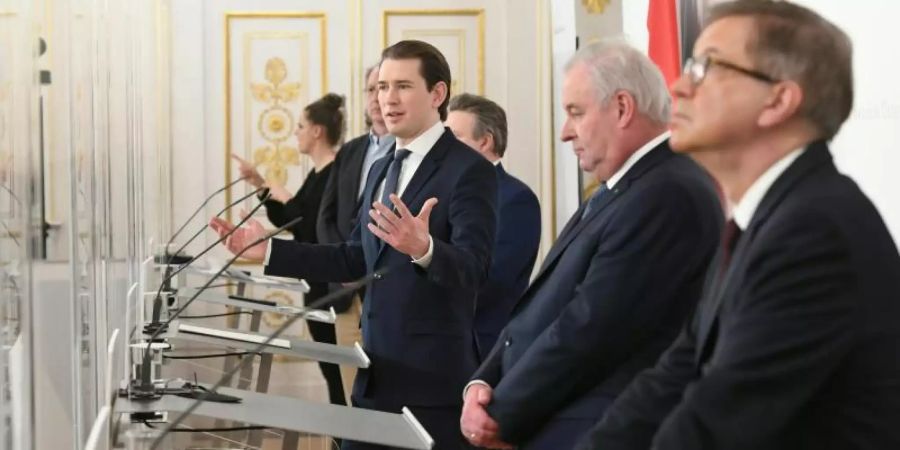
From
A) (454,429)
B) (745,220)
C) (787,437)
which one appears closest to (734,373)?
(787,437)

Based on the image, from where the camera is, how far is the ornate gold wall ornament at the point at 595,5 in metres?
6.07

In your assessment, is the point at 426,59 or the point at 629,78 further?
the point at 426,59

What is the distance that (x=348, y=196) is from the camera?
539 centimetres

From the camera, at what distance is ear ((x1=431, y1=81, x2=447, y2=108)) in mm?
3561

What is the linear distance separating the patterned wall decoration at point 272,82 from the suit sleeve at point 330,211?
233cm

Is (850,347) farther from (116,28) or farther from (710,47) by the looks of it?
(116,28)

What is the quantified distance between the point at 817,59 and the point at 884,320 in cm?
34

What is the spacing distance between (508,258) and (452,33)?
403cm

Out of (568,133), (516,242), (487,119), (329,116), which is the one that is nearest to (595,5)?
(329,116)

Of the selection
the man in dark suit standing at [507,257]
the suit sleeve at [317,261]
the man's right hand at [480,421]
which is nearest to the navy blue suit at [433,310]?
the suit sleeve at [317,261]

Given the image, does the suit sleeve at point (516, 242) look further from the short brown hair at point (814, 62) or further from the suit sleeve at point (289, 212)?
the short brown hair at point (814, 62)

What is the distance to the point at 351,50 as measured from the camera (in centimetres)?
795

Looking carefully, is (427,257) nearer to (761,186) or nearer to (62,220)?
(62,220)

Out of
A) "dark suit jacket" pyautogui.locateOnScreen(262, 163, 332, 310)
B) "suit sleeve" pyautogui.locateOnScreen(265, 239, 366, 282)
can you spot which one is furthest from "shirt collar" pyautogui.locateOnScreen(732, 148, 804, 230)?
"dark suit jacket" pyautogui.locateOnScreen(262, 163, 332, 310)
